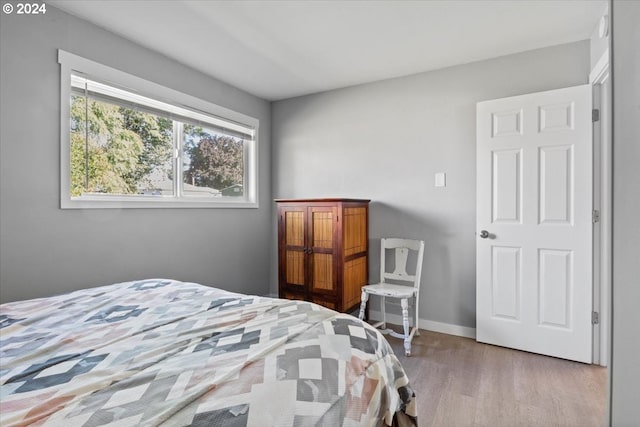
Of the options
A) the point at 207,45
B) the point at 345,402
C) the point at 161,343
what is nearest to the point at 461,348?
the point at 345,402

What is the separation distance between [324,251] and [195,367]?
6.79 ft

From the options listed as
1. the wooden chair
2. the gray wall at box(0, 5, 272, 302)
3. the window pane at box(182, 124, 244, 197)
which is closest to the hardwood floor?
the wooden chair

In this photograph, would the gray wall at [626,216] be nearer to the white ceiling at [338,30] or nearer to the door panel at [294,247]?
the white ceiling at [338,30]

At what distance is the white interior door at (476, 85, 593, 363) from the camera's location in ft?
7.82

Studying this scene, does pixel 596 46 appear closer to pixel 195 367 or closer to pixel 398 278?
pixel 398 278

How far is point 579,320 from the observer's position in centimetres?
239

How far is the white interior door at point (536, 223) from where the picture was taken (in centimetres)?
238

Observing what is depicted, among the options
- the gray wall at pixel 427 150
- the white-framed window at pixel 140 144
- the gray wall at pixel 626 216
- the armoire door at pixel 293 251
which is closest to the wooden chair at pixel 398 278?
the gray wall at pixel 427 150

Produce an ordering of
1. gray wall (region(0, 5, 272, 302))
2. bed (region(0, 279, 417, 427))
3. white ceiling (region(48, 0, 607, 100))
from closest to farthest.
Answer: bed (region(0, 279, 417, 427))
gray wall (region(0, 5, 272, 302))
white ceiling (region(48, 0, 607, 100))

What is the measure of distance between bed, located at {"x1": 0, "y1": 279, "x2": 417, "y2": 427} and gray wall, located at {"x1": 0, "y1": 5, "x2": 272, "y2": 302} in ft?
2.00

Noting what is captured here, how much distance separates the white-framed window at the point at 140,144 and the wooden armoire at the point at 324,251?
0.80 meters

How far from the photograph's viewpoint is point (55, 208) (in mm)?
2098

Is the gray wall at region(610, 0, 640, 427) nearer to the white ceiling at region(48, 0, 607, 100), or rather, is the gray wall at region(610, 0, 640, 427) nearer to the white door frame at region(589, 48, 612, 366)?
the white ceiling at region(48, 0, 607, 100)

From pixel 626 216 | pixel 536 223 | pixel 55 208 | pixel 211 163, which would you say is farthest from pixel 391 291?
pixel 55 208
